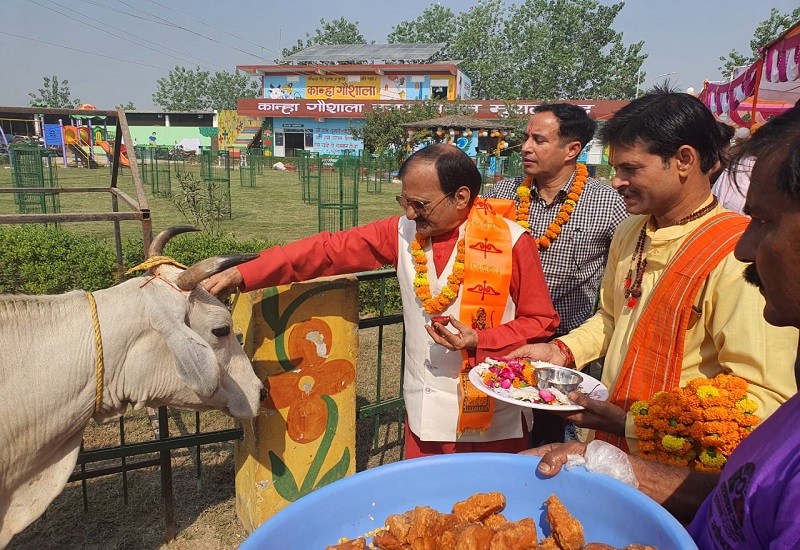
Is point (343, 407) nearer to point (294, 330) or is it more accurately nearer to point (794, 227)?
point (294, 330)

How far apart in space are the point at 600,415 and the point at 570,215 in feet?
5.85

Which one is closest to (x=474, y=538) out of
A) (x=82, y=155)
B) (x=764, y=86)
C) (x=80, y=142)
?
(x=764, y=86)

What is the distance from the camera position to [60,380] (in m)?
2.16

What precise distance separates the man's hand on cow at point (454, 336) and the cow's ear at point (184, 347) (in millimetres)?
943

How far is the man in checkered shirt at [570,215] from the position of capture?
3.46 metres

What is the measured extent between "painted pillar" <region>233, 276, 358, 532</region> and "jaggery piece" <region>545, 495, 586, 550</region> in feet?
5.83

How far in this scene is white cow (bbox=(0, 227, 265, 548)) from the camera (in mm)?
2127

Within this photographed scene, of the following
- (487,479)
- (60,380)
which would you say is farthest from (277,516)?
(60,380)

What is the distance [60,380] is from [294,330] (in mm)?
1130

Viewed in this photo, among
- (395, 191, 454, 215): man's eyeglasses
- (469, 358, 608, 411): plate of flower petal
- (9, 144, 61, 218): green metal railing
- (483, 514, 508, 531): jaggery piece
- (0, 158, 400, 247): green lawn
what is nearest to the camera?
(483, 514, 508, 531): jaggery piece

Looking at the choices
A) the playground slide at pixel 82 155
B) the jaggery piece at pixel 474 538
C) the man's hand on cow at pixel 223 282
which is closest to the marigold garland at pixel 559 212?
the man's hand on cow at pixel 223 282

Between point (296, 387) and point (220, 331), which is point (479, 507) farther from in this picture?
point (296, 387)

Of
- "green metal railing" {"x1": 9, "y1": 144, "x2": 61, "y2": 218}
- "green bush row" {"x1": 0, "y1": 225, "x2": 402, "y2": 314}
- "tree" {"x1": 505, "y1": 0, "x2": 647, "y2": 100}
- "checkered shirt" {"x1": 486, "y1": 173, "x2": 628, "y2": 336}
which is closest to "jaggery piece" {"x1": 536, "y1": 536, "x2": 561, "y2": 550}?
"checkered shirt" {"x1": 486, "y1": 173, "x2": 628, "y2": 336}

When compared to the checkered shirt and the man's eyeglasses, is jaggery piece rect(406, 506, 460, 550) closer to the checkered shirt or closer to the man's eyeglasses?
the man's eyeglasses
